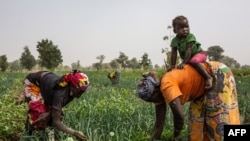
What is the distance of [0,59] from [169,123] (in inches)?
1709

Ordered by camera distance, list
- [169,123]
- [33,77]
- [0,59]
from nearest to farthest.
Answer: [33,77], [169,123], [0,59]

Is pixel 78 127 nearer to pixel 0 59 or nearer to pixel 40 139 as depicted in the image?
pixel 40 139

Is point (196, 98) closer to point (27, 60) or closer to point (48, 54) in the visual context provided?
point (48, 54)

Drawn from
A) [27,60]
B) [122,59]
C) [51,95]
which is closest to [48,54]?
[27,60]

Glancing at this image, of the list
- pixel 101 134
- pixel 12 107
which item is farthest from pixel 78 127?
pixel 12 107

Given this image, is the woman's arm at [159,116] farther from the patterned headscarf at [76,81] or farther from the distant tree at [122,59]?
the distant tree at [122,59]

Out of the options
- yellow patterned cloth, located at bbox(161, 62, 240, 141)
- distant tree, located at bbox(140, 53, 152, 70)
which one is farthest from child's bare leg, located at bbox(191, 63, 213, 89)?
distant tree, located at bbox(140, 53, 152, 70)

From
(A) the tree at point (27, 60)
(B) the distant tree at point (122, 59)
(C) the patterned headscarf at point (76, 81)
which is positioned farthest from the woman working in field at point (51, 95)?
(B) the distant tree at point (122, 59)

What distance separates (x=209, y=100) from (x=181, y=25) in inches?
30.6

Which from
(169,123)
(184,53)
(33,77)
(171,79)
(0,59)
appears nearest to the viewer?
(171,79)

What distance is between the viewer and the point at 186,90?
3.52m

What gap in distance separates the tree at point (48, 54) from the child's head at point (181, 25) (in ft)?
134

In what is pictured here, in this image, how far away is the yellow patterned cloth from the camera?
11.6ft

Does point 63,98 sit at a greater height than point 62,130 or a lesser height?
greater
